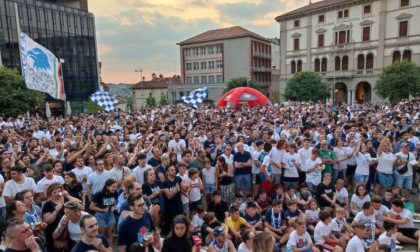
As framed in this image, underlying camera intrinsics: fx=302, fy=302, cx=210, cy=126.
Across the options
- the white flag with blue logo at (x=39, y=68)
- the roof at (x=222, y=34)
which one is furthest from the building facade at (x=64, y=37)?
the white flag with blue logo at (x=39, y=68)

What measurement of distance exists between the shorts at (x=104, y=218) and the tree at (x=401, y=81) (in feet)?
114

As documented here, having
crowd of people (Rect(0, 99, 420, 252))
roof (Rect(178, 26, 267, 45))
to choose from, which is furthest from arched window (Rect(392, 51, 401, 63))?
crowd of people (Rect(0, 99, 420, 252))

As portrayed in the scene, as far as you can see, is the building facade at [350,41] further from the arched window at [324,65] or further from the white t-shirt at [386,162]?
the white t-shirt at [386,162]

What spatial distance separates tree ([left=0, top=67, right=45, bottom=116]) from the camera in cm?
2288

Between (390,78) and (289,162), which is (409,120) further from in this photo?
(390,78)

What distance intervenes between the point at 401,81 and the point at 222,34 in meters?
37.1

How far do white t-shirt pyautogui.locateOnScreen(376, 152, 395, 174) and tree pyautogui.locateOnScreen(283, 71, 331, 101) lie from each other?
3271cm

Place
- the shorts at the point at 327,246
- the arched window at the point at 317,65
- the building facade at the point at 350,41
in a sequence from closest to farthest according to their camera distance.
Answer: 1. the shorts at the point at 327,246
2. the building facade at the point at 350,41
3. the arched window at the point at 317,65

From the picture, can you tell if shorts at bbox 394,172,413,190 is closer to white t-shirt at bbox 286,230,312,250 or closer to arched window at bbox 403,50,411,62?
white t-shirt at bbox 286,230,312,250

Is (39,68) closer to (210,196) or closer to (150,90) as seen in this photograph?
(210,196)

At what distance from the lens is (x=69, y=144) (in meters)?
8.72

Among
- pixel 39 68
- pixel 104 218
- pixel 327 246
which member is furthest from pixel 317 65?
pixel 104 218

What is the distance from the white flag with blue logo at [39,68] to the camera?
1162 cm

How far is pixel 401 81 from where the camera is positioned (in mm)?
31766
